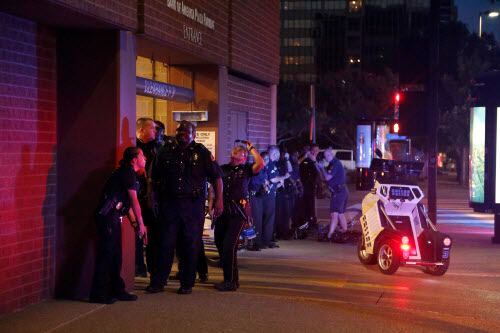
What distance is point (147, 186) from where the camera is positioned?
9.72 metres

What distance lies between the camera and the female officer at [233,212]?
941cm

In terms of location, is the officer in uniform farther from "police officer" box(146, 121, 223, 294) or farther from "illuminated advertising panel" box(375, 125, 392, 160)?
"illuminated advertising panel" box(375, 125, 392, 160)

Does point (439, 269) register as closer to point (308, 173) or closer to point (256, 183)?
point (256, 183)

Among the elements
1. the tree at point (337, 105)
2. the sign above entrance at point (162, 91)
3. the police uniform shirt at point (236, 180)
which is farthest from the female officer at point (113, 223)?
the tree at point (337, 105)

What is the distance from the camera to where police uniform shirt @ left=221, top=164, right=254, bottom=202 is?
31.6ft

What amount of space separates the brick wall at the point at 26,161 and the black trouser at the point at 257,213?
5405mm

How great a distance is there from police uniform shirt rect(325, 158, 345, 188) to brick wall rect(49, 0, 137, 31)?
673 cm

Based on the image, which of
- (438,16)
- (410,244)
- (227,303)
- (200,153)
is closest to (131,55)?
(200,153)

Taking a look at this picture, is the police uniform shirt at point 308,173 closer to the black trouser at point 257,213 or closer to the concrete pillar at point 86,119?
the black trouser at point 257,213

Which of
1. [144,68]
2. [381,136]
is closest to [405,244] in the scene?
[144,68]

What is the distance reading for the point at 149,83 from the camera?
1135 cm

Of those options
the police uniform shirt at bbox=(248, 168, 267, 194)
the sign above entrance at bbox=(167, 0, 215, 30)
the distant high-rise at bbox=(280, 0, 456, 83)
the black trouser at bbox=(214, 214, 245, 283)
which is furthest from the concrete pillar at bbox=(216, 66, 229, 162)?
the distant high-rise at bbox=(280, 0, 456, 83)

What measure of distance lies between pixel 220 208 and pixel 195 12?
367cm

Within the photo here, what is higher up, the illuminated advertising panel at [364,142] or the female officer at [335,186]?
the illuminated advertising panel at [364,142]
